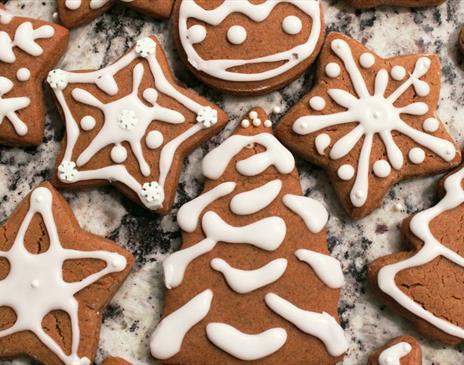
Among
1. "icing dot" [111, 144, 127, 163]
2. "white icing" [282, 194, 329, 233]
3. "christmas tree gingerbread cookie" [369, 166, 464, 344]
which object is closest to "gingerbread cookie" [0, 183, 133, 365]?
"icing dot" [111, 144, 127, 163]

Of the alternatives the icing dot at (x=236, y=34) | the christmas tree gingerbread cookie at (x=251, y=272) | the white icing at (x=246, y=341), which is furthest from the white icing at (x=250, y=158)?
the white icing at (x=246, y=341)

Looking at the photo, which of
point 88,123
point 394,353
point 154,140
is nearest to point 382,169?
point 394,353

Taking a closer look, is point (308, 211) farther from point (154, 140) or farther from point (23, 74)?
point (23, 74)

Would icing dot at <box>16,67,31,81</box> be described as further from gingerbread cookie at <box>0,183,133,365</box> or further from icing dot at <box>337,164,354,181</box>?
icing dot at <box>337,164,354,181</box>

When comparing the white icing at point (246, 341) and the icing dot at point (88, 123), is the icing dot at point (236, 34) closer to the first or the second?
the icing dot at point (88, 123)

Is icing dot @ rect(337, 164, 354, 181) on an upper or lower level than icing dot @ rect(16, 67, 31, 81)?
lower

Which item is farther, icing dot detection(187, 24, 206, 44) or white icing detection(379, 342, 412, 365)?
icing dot detection(187, 24, 206, 44)
